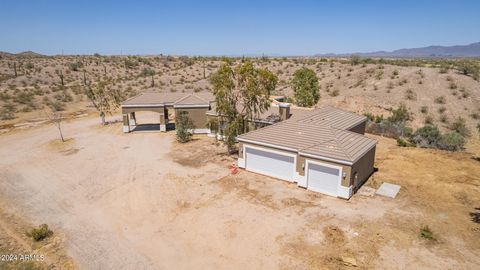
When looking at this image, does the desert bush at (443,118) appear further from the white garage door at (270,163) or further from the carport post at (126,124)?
the carport post at (126,124)

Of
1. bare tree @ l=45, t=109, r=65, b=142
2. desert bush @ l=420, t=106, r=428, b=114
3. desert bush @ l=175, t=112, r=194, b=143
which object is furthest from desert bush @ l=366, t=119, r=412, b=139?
bare tree @ l=45, t=109, r=65, b=142

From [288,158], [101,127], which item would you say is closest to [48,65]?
[101,127]

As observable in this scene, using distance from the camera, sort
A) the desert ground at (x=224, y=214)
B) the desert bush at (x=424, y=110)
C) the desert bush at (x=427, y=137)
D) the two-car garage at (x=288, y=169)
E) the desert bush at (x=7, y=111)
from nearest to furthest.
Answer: the desert ground at (x=224, y=214) < the two-car garage at (x=288, y=169) < the desert bush at (x=427, y=137) < the desert bush at (x=7, y=111) < the desert bush at (x=424, y=110)

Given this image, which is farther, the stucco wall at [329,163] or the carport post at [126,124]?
the carport post at [126,124]

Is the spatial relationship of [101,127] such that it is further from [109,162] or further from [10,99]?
[10,99]

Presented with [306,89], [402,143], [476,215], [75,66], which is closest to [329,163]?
[476,215]

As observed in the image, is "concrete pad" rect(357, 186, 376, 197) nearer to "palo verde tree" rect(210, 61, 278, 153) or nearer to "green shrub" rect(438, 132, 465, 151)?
"palo verde tree" rect(210, 61, 278, 153)

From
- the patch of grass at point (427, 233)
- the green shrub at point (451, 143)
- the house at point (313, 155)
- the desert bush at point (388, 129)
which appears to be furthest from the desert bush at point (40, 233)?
the green shrub at point (451, 143)
